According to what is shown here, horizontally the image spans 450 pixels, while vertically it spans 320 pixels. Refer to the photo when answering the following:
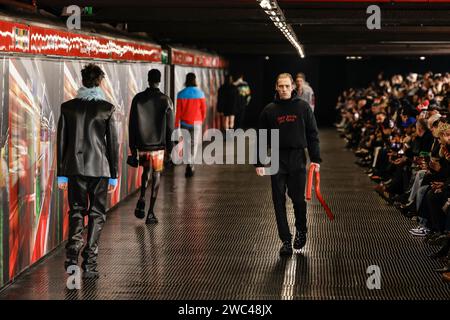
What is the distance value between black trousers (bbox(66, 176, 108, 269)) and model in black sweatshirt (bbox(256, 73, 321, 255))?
170 centimetres

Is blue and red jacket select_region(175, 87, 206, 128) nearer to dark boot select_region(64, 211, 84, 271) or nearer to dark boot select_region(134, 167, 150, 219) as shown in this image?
dark boot select_region(134, 167, 150, 219)

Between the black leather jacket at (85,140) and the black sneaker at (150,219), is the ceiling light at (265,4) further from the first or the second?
the black sneaker at (150,219)

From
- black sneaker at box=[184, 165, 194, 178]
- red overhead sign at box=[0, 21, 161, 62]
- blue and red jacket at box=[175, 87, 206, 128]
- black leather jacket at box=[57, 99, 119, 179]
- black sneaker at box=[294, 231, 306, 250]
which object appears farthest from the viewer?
black sneaker at box=[184, 165, 194, 178]

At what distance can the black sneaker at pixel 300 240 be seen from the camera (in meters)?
9.70

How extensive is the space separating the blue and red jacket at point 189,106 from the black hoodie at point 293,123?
249 inches

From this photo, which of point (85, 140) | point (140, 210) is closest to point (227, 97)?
point (140, 210)

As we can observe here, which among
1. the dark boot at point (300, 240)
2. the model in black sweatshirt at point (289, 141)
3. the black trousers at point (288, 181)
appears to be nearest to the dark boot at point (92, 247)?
the model in black sweatshirt at point (289, 141)

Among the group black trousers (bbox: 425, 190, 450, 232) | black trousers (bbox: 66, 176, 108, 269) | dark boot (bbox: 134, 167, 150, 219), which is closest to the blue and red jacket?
dark boot (bbox: 134, 167, 150, 219)

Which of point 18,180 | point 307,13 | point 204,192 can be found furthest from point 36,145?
point 204,192

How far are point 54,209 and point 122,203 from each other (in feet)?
12.0

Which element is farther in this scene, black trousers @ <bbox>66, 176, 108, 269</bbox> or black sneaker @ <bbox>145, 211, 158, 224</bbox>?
black sneaker @ <bbox>145, 211, 158, 224</bbox>

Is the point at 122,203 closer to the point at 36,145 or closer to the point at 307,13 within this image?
the point at 307,13

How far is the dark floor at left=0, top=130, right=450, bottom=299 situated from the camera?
786 cm

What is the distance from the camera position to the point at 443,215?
1006 cm
